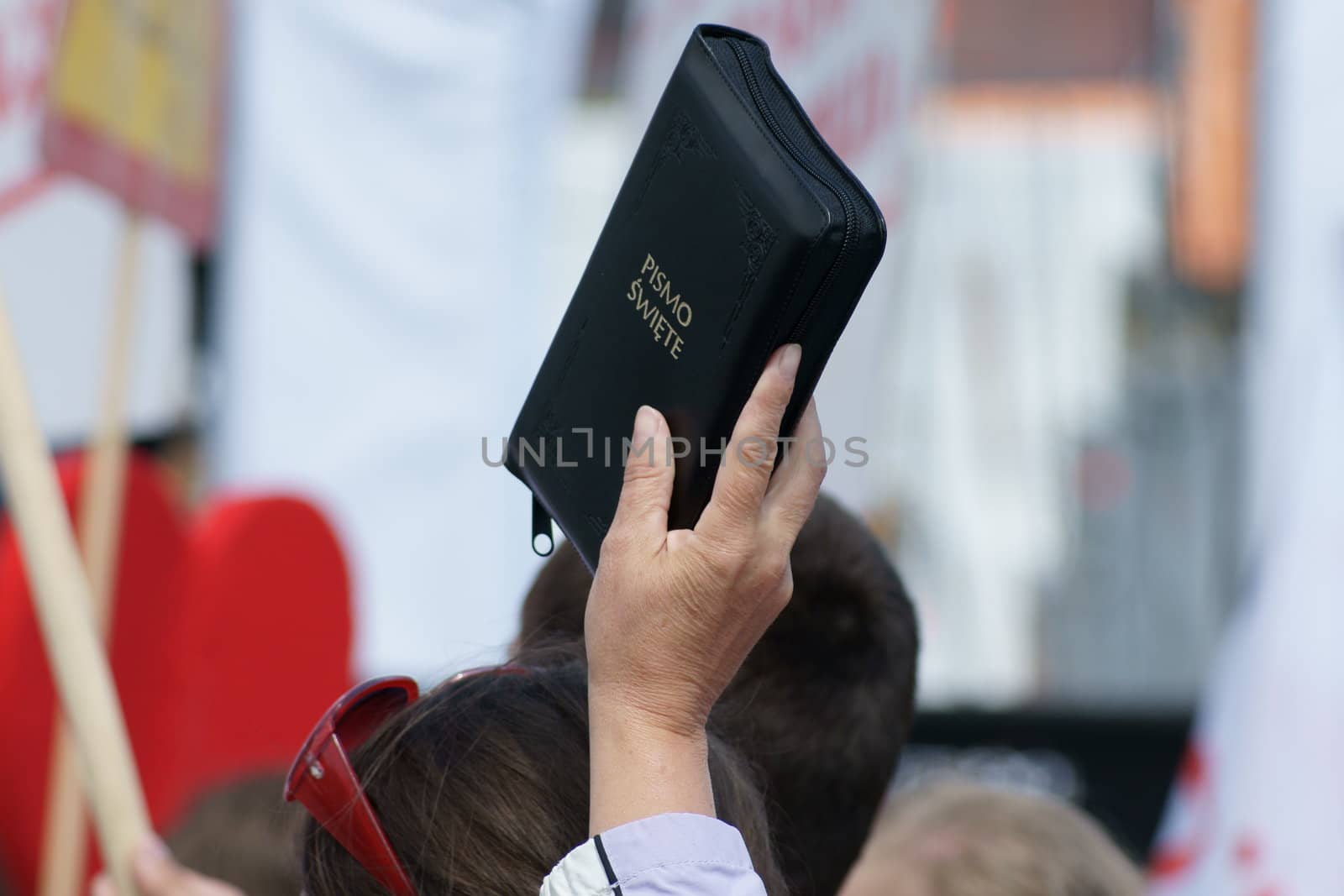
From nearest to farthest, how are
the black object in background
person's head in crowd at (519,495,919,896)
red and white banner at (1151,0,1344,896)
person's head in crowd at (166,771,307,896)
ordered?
person's head in crowd at (519,495,919,896), person's head in crowd at (166,771,307,896), red and white banner at (1151,0,1344,896), the black object in background

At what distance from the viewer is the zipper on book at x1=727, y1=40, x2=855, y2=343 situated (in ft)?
2.18

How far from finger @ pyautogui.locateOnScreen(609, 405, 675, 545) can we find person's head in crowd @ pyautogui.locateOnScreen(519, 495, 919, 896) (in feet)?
1.15

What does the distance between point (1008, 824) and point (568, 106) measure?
115 inches

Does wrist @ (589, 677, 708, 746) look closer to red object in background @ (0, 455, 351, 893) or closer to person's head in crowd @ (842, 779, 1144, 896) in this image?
person's head in crowd @ (842, 779, 1144, 896)

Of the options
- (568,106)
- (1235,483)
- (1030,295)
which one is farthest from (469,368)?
(1235,483)

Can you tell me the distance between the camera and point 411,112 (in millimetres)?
3027

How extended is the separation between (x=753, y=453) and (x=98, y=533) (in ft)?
3.94

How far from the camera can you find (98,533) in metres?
1.64

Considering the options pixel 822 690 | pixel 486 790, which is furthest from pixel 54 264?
pixel 486 790

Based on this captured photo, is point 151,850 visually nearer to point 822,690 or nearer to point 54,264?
point 822,690

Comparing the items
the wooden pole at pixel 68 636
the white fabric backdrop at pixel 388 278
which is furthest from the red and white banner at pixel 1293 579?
the wooden pole at pixel 68 636

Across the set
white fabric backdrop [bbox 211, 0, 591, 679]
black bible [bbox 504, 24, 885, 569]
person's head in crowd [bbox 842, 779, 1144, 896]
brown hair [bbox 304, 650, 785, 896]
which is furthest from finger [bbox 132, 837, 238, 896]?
white fabric backdrop [bbox 211, 0, 591, 679]

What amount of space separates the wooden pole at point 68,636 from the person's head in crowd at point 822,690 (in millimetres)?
291

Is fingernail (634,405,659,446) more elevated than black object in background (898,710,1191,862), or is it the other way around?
fingernail (634,405,659,446)
